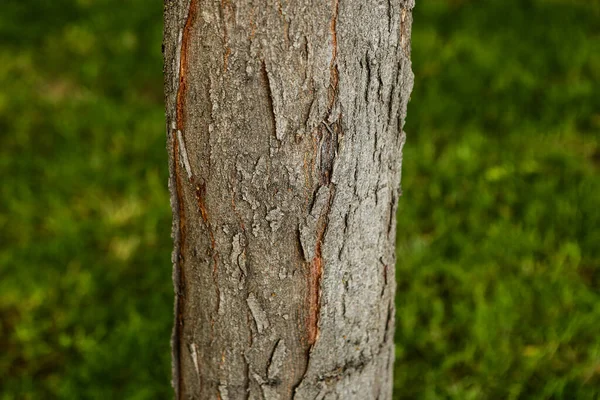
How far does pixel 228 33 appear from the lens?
100 centimetres

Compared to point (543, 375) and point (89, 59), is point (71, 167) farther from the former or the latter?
point (543, 375)

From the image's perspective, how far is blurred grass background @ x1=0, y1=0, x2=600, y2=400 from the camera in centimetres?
220

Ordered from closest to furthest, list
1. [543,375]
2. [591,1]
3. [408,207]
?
[543,375]
[408,207]
[591,1]

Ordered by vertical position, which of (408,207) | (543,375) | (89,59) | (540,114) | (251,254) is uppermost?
(89,59)

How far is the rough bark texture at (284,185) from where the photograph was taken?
39.8 inches

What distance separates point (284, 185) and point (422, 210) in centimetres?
195

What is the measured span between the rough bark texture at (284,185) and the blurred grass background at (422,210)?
932 millimetres

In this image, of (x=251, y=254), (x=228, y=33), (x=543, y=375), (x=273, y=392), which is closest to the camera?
(x=228, y=33)

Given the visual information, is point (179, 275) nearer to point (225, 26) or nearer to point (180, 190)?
point (180, 190)

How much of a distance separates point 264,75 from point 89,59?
3667mm

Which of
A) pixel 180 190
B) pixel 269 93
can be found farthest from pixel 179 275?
pixel 269 93

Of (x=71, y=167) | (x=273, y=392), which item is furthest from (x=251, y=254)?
(x=71, y=167)

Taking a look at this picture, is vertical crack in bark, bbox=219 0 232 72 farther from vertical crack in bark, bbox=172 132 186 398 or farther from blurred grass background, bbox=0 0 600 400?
blurred grass background, bbox=0 0 600 400

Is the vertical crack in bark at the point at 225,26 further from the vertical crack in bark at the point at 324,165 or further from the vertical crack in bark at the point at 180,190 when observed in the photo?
the vertical crack in bark at the point at 324,165
